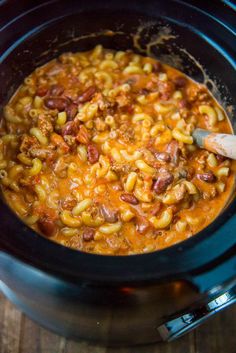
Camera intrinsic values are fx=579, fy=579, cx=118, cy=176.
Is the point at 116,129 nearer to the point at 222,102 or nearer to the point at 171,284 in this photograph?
the point at 222,102

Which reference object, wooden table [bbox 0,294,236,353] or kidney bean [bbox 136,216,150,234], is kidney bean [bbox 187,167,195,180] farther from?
wooden table [bbox 0,294,236,353]

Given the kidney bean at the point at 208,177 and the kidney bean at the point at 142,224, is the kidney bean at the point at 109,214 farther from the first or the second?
the kidney bean at the point at 208,177

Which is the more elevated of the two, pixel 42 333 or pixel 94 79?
pixel 94 79

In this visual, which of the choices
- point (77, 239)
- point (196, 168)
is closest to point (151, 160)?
point (196, 168)

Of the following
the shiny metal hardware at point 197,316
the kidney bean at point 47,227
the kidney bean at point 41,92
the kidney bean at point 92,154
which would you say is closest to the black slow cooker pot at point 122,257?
the shiny metal hardware at point 197,316

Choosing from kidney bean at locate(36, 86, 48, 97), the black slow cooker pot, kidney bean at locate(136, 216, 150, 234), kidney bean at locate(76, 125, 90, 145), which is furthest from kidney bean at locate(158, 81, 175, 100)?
kidney bean at locate(136, 216, 150, 234)

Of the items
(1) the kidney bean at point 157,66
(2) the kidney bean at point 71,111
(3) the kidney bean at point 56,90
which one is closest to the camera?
(2) the kidney bean at point 71,111
